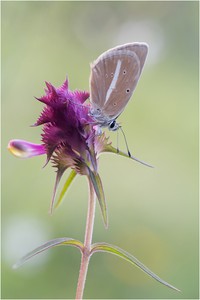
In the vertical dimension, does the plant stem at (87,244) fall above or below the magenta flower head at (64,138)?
below

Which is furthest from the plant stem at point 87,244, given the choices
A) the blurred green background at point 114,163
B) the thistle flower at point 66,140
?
the blurred green background at point 114,163

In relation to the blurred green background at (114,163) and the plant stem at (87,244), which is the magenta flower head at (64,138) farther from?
the blurred green background at (114,163)

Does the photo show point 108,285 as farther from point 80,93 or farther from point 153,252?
point 80,93

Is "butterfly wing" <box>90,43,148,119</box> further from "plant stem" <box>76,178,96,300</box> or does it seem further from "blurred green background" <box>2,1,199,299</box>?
"blurred green background" <box>2,1,199,299</box>

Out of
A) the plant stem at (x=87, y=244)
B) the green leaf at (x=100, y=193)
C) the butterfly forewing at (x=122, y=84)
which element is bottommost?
the plant stem at (x=87, y=244)

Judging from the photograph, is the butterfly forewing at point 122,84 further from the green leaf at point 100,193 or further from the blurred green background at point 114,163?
the blurred green background at point 114,163

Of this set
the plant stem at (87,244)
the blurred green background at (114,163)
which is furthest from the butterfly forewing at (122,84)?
the blurred green background at (114,163)

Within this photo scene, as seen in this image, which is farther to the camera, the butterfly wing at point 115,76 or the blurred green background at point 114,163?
the blurred green background at point 114,163

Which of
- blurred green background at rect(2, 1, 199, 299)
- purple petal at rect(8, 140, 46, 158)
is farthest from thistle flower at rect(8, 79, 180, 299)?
blurred green background at rect(2, 1, 199, 299)

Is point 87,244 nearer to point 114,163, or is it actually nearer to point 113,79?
point 113,79
